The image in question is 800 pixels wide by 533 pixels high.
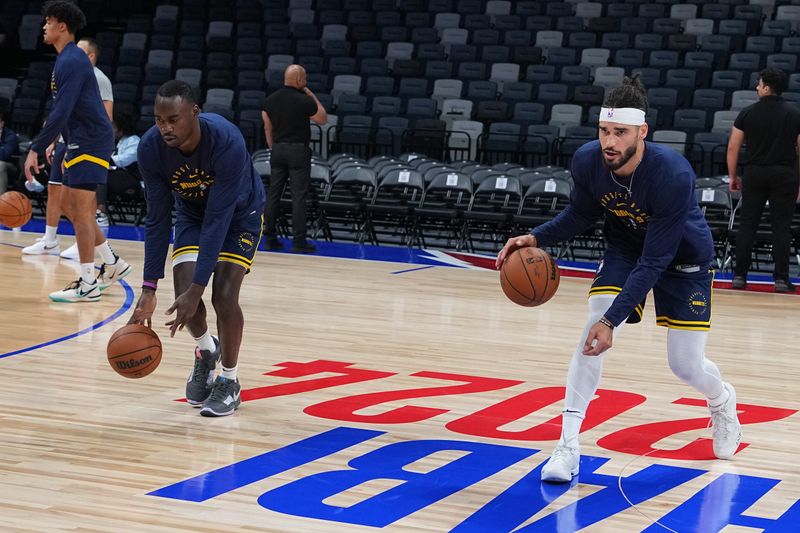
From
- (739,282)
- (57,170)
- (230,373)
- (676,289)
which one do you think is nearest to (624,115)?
(676,289)

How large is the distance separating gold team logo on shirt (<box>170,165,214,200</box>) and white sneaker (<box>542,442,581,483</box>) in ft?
5.85

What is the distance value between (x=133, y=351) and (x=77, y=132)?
143 inches

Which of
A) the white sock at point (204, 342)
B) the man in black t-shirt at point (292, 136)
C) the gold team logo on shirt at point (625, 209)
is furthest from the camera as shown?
the man in black t-shirt at point (292, 136)

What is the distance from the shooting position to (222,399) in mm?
4887

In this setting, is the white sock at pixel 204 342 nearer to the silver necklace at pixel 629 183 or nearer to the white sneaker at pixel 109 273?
the silver necklace at pixel 629 183

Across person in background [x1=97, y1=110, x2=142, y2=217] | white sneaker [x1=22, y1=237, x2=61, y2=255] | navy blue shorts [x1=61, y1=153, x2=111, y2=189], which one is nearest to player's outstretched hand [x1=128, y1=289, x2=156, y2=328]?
navy blue shorts [x1=61, y1=153, x2=111, y2=189]

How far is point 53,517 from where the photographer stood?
3396mm

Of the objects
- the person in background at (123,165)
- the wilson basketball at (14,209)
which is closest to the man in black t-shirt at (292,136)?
the person in background at (123,165)

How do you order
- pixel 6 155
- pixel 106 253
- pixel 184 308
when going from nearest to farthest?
1. pixel 184 308
2. pixel 106 253
3. pixel 6 155

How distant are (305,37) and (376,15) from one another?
1.24 meters

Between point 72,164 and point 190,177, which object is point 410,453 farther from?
point 72,164

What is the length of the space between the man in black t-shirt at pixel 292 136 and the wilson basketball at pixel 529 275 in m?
7.13

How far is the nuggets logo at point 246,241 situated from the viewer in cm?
489

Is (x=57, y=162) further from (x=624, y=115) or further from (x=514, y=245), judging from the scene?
(x=624, y=115)
